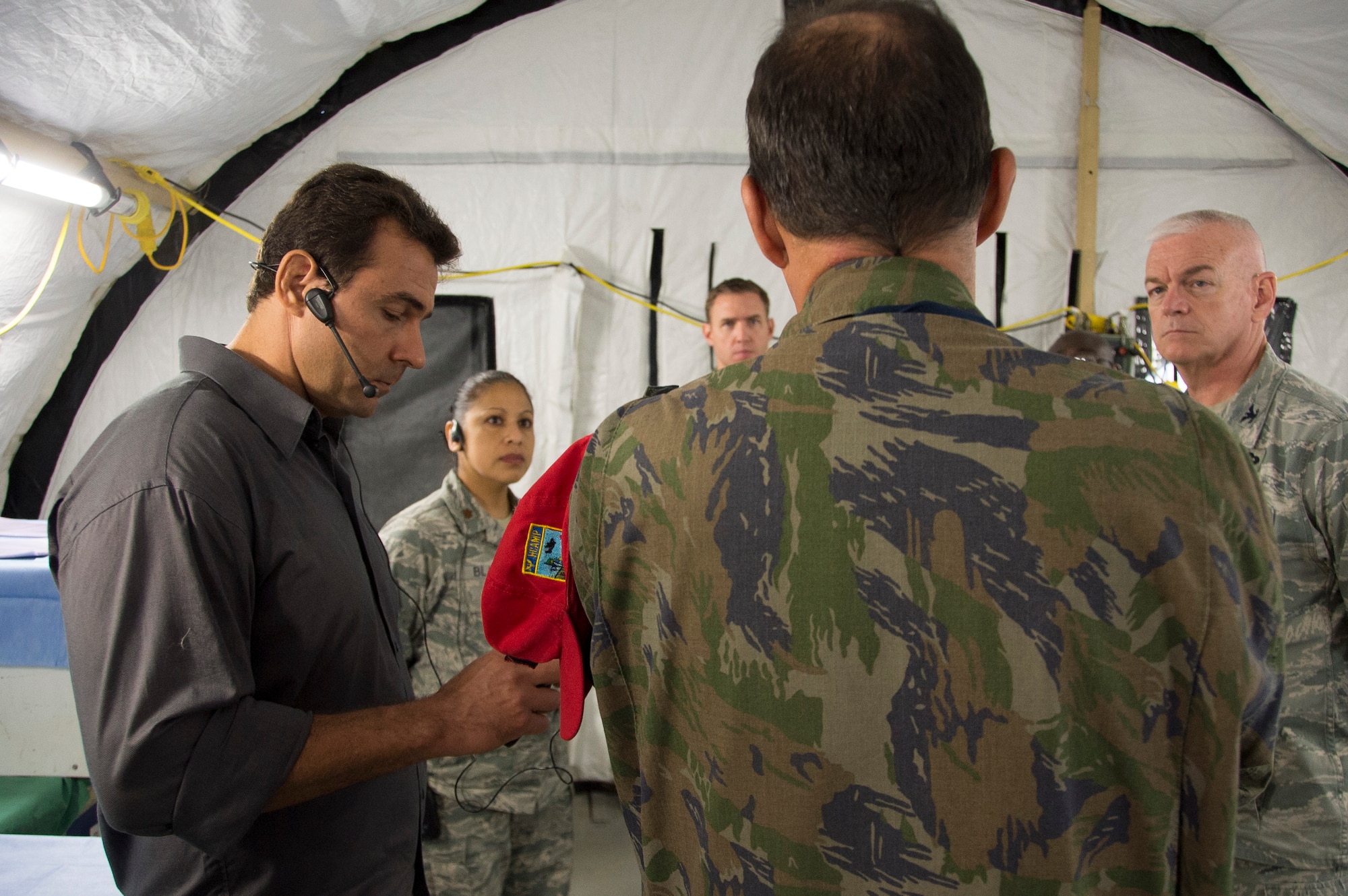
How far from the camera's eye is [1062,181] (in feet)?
11.7

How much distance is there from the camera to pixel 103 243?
324cm

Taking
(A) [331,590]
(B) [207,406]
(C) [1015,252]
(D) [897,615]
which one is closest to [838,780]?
(D) [897,615]

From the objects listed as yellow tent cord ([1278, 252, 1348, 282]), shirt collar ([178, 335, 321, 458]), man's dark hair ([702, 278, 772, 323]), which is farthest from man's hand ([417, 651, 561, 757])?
yellow tent cord ([1278, 252, 1348, 282])

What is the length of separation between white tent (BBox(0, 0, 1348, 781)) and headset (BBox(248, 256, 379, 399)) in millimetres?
2374

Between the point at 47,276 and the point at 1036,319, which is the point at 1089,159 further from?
the point at 47,276

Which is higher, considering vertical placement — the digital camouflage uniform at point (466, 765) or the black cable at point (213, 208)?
the black cable at point (213, 208)

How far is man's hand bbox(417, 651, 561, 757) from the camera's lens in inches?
40.8

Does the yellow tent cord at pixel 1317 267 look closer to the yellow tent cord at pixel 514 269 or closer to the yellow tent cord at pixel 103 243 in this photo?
the yellow tent cord at pixel 514 269

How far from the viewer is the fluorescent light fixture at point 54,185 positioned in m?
2.45

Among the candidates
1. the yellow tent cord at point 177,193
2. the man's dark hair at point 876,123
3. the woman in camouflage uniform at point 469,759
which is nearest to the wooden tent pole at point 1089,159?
the woman in camouflage uniform at point 469,759

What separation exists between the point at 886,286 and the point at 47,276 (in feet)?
11.4

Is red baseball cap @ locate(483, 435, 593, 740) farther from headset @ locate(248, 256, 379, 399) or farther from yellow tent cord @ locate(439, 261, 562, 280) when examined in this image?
yellow tent cord @ locate(439, 261, 562, 280)

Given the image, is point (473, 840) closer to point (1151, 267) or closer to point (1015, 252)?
point (1151, 267)

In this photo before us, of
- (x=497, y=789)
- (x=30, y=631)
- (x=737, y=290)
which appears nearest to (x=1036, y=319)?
(x=737, y=290)
